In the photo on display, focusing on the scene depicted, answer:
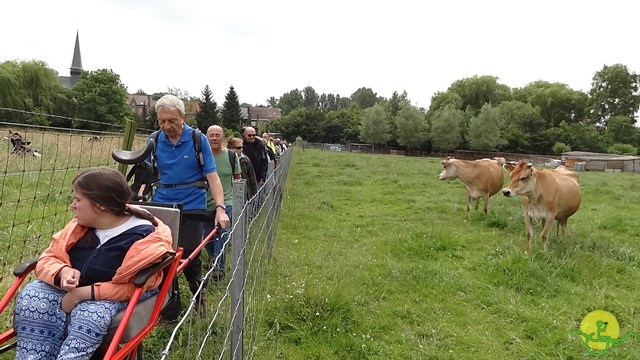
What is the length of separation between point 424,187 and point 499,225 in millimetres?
5873

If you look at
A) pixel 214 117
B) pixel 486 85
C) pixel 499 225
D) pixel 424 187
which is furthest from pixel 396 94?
pixel 499 225

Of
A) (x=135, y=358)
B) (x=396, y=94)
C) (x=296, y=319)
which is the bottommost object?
(x=296, y=319)

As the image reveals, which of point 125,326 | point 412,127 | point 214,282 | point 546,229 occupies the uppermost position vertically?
point 412,127

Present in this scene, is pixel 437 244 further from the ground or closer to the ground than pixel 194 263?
closer to the ground

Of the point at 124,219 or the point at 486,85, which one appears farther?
the point at 486,85

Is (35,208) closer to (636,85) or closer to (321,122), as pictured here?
(321,122)

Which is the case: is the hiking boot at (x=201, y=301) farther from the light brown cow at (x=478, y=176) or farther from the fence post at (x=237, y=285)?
the light brown cow at (x=478, y=176)

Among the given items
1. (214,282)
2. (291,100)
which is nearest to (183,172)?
(214,282)

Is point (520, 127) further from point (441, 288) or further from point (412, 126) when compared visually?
point (441, 288)

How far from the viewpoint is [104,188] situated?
209 centimetres

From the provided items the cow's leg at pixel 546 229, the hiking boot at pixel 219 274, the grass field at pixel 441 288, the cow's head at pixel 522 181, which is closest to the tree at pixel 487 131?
the grass field at pixel 441 288

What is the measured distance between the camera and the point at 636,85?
5697cm

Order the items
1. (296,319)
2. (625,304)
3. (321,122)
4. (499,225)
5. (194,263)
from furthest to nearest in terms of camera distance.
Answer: (321,122)
(499,225)
(625,304)
(296,319)
(194,263)

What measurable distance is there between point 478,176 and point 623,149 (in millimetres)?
50943
